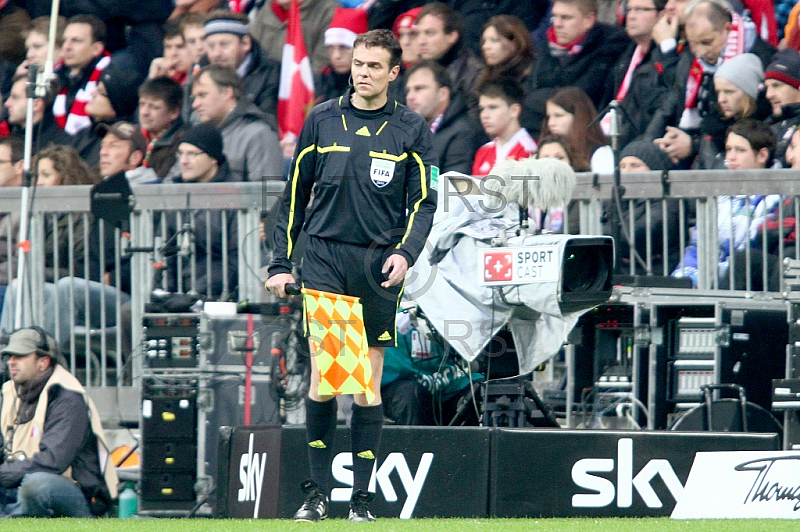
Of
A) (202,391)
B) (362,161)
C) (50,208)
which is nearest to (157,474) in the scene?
(202,391)

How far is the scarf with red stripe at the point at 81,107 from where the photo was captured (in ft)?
41.8

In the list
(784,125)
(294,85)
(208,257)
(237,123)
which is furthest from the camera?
(294,85)

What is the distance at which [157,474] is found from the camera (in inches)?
348

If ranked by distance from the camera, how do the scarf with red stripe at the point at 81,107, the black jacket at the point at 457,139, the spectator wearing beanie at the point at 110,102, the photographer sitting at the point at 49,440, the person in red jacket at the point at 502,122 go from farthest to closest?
the scarf with red stripe at the point at 81,107, the spectator wearing beanie at the point at 110,102, the black jacket at the point at 457,139, the person in red jacket at the point at 502,122, the photographer sitting at the point at 49,440

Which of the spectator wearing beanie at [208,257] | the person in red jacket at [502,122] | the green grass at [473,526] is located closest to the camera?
the green grass at [473,526]

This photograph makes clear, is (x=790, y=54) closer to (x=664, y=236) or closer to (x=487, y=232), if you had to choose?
(x=664, y=236)

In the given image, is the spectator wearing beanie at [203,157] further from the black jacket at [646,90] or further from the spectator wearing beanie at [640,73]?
the black jacket at [646,90]

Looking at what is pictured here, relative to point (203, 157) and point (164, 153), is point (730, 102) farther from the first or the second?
point (164, 153)

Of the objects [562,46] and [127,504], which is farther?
[562,46]

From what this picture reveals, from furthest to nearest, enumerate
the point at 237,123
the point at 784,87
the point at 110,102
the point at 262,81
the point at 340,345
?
1. the point at 110,102
2. the point at 262,81
3. the point at 237,123
4. the point at 784,87
5. the point at 340,345

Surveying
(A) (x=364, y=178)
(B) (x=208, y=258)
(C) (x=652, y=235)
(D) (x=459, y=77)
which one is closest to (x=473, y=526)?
(A) (x=364, y=178)

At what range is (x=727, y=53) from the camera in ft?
31.9

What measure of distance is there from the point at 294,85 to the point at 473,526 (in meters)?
6.37

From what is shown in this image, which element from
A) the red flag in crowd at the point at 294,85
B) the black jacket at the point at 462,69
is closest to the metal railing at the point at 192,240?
the black jacket at the point at 462,69
